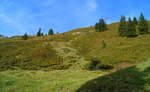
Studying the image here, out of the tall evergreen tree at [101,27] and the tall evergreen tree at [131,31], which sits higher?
the tall evergreen tree at [101,27]

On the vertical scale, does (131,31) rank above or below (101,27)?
below

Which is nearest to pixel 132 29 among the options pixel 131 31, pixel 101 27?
pixel 131 31

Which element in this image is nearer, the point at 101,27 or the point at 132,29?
the point at 132,29

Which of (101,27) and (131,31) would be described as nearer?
(131,31)

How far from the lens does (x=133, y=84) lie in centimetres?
926

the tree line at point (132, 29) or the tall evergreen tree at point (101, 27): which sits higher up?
the tall evergreen tree at point (101, 27)

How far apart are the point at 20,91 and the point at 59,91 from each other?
338 cm

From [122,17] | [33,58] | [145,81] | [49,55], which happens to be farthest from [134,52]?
[122,17]

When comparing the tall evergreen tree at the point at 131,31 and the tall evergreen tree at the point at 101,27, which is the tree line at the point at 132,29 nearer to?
the tall evergreen tree at the point at 131,31

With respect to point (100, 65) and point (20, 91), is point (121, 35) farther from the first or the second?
point (20, 91)

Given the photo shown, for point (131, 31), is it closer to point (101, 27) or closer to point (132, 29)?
point (132, 29)

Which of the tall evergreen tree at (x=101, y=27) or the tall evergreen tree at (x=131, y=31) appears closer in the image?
the tall evergreen tree at (x=131, y=31)

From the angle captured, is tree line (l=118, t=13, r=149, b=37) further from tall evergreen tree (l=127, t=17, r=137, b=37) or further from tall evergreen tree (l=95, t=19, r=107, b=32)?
tall evergreen tree (l=95, t=19, r=107, b=32)

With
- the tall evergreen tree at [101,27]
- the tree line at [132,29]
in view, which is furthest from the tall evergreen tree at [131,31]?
the tall evergreen tree at [101,27]
